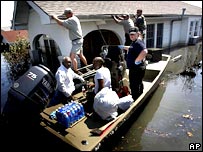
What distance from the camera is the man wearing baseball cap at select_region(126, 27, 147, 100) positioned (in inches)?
180

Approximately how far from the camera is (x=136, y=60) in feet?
15.1

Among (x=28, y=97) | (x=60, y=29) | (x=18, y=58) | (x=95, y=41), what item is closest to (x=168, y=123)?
(x=28, y=97)

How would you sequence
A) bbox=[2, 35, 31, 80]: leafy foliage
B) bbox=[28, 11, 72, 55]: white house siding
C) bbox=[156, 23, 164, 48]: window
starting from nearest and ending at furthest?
bbox=[28, 11, 72, 55]: white house siding
bbox=[2, 35, 31, 80]: leafy foliage
bbox=[156, 23, 164, 48]: window

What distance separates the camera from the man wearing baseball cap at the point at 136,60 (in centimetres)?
458

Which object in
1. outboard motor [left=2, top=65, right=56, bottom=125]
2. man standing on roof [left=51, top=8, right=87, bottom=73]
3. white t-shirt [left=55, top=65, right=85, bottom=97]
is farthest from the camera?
man standing on roof [left=51, top=8, right=87, bottom=73]

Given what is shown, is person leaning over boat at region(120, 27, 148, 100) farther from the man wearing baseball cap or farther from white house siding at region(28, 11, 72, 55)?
white house siding at region(28, 11, 72, 55)

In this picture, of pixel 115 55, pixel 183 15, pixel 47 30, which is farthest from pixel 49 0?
pixel 183 15

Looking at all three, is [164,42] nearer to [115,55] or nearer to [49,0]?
[49,0]

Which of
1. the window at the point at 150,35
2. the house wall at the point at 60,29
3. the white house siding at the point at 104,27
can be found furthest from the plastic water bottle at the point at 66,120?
the window at the point at 150,35

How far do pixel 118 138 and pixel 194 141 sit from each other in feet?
5.77

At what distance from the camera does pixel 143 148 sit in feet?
14.0

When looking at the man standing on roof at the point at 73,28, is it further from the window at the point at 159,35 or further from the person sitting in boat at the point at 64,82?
the window at the point at 159,35

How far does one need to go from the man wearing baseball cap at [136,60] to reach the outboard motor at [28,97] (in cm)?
211

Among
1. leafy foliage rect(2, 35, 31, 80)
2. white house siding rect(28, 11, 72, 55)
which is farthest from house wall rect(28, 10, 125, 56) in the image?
leafy foliage rect(2, 35, 31, 80)
